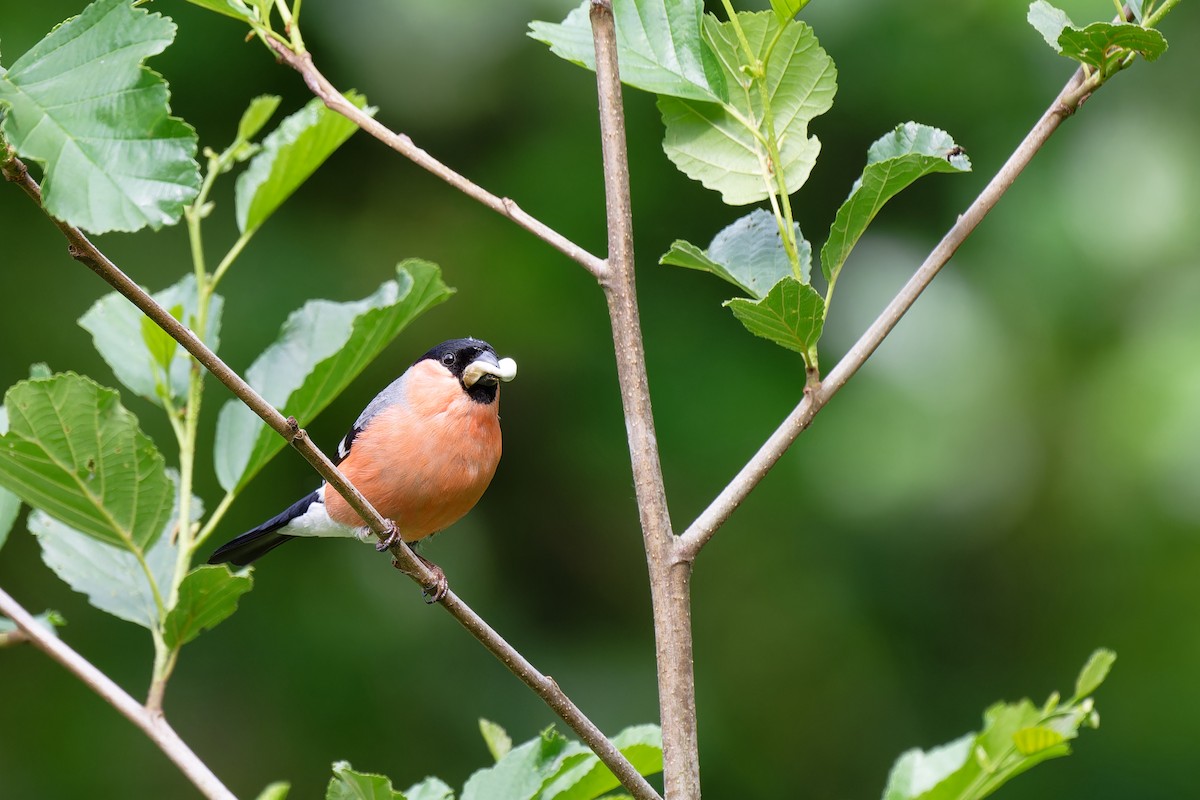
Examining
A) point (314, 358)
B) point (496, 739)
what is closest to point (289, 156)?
point (314, 358)

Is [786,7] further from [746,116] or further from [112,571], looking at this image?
[112,571]

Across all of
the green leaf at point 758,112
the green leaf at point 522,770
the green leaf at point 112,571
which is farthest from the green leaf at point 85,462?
the green leaf at point 758,112

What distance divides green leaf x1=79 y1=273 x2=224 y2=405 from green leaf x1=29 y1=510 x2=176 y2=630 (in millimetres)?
264

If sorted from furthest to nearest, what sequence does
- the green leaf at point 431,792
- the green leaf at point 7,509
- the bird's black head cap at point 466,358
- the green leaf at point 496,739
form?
the bird's black head cap at point 466,358
the green leaf at point 7,509
the green leaf at point 496,739
the green leaf at point 431,792

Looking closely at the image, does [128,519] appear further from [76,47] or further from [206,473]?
[206,473]

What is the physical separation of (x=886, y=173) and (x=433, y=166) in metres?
0.52

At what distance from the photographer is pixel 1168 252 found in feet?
14.1

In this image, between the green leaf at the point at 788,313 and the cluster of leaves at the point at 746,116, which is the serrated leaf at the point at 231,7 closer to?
the cluster of leaves at the point at 746,116

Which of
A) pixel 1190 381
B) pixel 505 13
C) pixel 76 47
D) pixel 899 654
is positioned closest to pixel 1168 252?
pixel 1190 381

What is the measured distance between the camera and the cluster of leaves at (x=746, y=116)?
1.56 meters

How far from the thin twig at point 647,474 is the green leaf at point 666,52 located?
0.19m

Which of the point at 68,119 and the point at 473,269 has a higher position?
the point at 68,119

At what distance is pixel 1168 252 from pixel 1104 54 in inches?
124

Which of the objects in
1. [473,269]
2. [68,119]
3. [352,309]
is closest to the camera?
[68,119]
